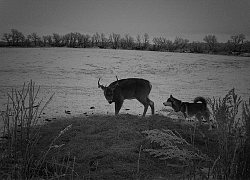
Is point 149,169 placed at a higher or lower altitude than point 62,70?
lower

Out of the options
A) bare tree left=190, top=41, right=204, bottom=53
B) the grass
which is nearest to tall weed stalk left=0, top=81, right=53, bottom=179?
the grass

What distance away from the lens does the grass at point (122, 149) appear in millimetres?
1672

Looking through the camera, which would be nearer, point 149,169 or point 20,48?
point 149,169

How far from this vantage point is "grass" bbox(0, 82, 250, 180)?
1.67 metres

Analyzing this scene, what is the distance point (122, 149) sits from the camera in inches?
115

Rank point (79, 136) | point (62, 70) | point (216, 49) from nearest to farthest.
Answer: point (79, 136), point (216, 49), point (62, 70)

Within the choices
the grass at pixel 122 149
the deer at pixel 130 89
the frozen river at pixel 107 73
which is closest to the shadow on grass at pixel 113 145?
the grass at pixel 122 149

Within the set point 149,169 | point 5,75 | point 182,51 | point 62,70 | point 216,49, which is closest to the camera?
point 149,169

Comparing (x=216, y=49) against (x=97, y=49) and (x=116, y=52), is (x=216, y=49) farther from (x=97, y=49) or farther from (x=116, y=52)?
(x=97, y=49)

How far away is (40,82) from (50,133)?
3544 millimetres

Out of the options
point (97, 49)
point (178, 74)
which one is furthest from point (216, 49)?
point (97, 49)

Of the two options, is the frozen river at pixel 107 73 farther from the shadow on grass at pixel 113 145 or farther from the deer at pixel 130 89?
the shadow on grass at pixel 113 145

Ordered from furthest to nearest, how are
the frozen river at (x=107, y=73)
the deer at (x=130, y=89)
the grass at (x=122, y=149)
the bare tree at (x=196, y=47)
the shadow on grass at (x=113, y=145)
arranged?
the bare tree at (x=196, y=47)
the frozen river at (x=107, y=73)
the deer at (x=130, y=89)
the shadow on grass at (x=113, y=145)
the grass at (x=122, y=149)

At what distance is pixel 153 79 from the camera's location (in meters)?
7.75
